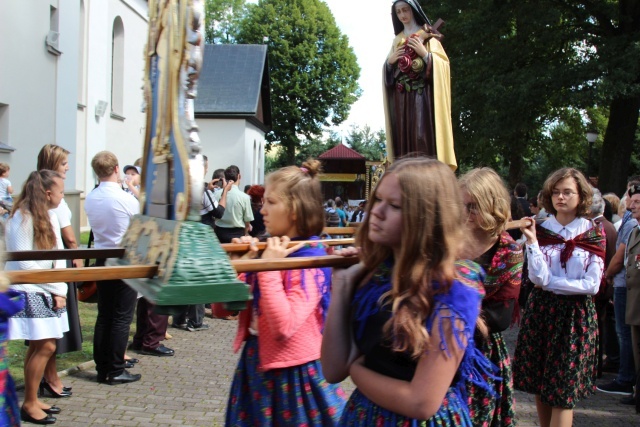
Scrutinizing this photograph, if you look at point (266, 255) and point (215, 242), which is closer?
point (215, 242)

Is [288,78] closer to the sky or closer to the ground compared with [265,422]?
closer to the sky

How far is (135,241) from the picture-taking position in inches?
89.2

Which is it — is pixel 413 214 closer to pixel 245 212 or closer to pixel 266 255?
pixel 266 255

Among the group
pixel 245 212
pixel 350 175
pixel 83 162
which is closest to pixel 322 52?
pixel 350 175

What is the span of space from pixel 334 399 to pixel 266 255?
73 centimetres

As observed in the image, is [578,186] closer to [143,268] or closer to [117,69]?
[143,268]

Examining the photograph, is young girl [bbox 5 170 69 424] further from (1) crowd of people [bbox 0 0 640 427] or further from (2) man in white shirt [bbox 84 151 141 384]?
(2) man in white shirt [bbox 84 151 141 384]

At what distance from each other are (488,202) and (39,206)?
3072mm

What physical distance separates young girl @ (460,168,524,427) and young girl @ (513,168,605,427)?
0.89m

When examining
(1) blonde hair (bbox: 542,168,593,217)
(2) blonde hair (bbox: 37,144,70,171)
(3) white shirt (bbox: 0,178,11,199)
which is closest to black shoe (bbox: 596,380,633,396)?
(1) blonde hair (bbox: 542,168,593,217)

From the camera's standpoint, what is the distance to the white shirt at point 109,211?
215 inches

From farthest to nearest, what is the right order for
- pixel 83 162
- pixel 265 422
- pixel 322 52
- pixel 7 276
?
pixel 322 52
pixel 83 162
pixel 265 422
pixel 7 276

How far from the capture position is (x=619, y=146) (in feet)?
60.6

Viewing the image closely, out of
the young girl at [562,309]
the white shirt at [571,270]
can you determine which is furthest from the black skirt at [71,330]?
the white shirt at [571,270]
